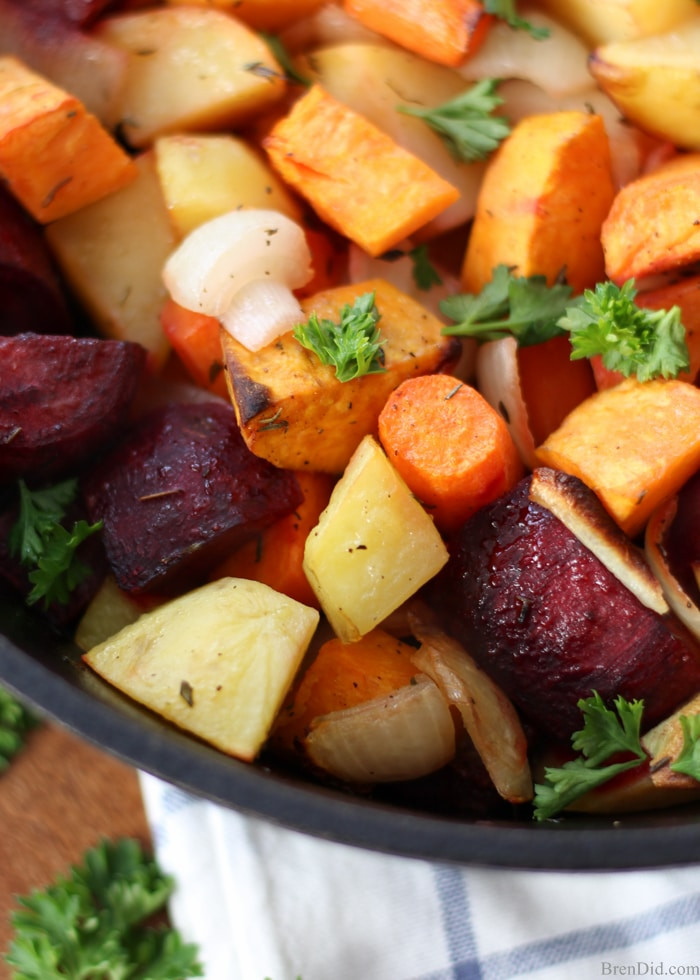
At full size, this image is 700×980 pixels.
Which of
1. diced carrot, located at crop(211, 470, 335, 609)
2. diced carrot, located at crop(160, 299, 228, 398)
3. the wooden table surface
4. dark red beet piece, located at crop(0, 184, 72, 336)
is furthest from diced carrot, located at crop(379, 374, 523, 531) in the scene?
the wooden table surface

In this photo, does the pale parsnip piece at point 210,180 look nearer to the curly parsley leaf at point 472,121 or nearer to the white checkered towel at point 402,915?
the curly parsley leaf at point 472,121

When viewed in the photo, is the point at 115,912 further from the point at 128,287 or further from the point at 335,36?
the point at 335,36

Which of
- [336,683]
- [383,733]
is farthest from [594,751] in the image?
[336,683]

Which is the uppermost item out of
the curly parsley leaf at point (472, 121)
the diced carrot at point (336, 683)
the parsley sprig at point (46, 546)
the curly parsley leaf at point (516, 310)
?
the curly parsley leaf at point (472, 121)

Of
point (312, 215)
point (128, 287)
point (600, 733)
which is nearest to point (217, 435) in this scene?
point (128, 287)

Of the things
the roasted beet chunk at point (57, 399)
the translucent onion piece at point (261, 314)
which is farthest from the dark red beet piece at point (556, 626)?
the roasted beet chunk at point (57, 399)

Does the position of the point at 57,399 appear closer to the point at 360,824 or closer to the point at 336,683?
the point at 336,683

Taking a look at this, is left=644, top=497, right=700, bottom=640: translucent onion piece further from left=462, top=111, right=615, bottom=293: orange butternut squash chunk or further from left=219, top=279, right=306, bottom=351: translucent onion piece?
left=219, top=279, right=306, bottom=351: translucent onion piece
